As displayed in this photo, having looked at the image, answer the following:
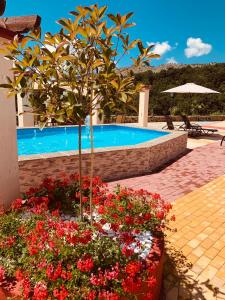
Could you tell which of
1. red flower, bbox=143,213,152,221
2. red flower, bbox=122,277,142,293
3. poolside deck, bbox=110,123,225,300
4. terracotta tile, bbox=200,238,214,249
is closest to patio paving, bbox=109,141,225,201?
poolside deck, bbox=110,123,225,300

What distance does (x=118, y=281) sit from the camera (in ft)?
8.20

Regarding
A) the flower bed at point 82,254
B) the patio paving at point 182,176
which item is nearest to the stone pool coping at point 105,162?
the patio paving at point 182,176

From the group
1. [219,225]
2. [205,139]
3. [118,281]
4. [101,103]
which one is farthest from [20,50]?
[205,139]

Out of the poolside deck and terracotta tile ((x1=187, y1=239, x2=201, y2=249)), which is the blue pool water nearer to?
the poolside deck

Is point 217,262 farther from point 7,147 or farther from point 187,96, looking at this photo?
point 187,96

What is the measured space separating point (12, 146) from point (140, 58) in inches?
107

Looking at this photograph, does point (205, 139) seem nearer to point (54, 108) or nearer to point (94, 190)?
point (94, 190)

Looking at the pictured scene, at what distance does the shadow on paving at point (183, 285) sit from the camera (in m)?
3.46

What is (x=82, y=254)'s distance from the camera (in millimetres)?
2744

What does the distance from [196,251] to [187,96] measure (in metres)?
34.1

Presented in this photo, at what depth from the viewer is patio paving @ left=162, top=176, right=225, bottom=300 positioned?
11.8 feet

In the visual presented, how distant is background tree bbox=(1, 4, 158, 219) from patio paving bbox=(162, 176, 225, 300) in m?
2.50

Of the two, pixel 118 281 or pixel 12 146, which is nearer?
pixel 118 281

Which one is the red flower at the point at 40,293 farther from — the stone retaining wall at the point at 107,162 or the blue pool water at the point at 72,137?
the blue pool water at the point at 72,137
